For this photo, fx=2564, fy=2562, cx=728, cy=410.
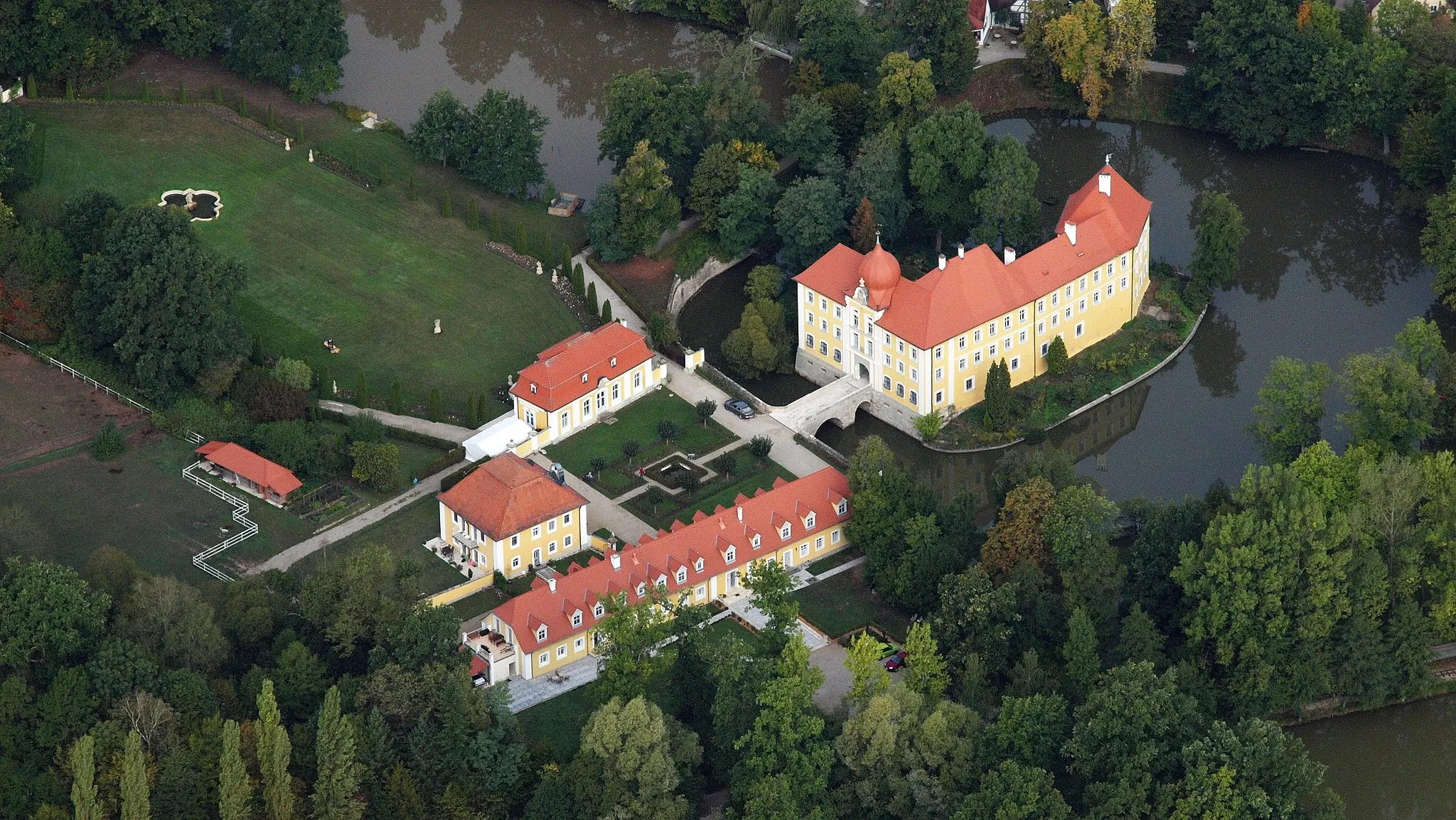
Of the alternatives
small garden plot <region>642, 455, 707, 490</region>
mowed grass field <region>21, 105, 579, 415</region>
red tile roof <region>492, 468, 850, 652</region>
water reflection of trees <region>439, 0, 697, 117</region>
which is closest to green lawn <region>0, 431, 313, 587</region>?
mowed grass field <region>21, 105, 579, 415</region>

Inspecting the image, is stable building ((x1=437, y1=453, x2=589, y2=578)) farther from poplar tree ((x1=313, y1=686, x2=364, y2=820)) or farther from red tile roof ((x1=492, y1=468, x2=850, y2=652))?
poplar tree ((x1=313, y1=686, x2=364, y2=820))

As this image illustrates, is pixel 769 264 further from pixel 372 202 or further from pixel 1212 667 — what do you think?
pixel 1212 667

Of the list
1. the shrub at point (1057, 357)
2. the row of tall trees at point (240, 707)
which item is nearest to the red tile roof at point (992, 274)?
the shrub at point (1057, 357)

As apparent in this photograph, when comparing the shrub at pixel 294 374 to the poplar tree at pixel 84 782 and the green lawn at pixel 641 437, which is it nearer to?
the green lawn at pixel 641 437

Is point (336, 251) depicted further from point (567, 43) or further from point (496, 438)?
point (567, 43)

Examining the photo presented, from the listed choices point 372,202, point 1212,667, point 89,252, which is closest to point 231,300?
point 89,252

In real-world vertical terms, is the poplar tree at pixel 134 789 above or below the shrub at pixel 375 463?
below
